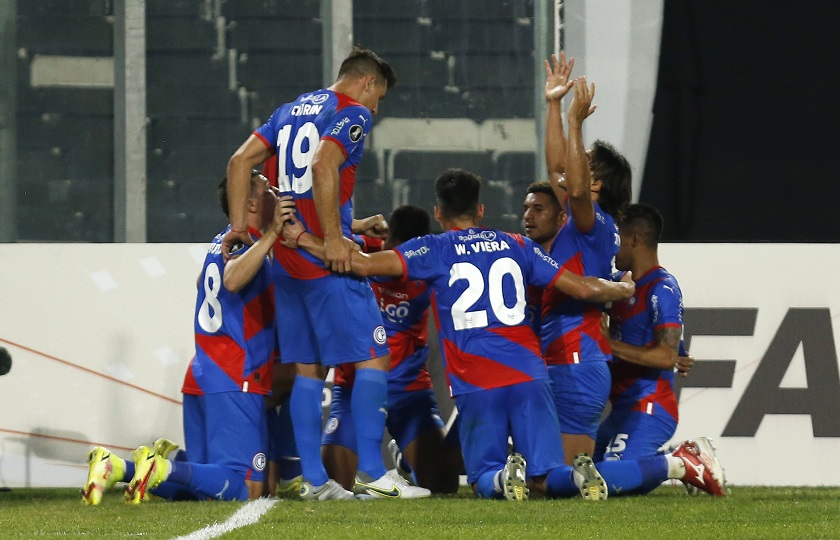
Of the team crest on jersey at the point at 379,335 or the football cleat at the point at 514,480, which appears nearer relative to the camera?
the football cleat at the point at 514,480

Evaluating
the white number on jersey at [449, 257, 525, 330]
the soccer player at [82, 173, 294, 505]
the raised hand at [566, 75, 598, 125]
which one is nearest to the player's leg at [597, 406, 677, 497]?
the white number on jersey at [449, 257, 525, 330]

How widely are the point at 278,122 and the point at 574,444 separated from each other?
1.99 metres

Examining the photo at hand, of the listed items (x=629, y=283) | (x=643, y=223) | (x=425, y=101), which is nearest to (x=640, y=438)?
(x=629, y=283)

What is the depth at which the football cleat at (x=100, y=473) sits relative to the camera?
5.04 meters

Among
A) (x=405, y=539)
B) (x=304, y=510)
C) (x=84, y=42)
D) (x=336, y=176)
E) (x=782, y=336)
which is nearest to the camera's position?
(x=405, y=539)

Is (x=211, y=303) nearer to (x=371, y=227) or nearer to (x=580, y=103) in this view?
(x=371, y=227)

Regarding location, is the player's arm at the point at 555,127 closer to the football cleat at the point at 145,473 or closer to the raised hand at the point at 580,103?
the raised hand at the point at 580,103

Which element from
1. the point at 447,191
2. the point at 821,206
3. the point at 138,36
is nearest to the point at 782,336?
the point at 821,206

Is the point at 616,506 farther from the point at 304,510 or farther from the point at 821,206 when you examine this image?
the point at 821,206

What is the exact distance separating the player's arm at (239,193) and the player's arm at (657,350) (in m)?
1.82

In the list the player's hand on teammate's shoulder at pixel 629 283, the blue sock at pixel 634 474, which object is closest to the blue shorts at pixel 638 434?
the blue sock at pixel 634 474

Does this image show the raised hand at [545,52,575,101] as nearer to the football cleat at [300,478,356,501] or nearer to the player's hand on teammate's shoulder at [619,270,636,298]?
the player's hand on teammate's shoulder at [619,270,636,298]

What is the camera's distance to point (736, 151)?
25.6 feet

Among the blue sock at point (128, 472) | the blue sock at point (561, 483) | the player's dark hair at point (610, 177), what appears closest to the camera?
the blue sock at point (128, 472)
